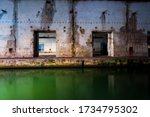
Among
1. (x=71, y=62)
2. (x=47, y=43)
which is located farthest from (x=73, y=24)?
(x=47, y=43)

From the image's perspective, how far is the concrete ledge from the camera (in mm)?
11539

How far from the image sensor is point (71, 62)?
38.3ft

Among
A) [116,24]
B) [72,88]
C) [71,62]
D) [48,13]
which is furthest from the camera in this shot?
[116,24]

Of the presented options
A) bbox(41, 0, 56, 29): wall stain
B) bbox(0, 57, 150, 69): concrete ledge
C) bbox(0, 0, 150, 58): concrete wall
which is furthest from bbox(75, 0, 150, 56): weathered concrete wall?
bbox(41, 0, 56, 29): wall stain

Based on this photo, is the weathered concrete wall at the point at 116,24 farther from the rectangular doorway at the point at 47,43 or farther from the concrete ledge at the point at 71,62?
the rectangular doorway at the point at 47,43

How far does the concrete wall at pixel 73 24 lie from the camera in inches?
496

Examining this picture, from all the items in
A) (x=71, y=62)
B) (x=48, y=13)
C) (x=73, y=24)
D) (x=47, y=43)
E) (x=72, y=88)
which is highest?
(x=48, y=13)

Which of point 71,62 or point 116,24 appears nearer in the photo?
point 71,62

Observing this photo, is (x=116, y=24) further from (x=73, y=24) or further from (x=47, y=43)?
(x=47, y=43)

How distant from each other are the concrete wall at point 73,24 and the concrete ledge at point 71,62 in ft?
3.61

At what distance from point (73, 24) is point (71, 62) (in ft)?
7.84

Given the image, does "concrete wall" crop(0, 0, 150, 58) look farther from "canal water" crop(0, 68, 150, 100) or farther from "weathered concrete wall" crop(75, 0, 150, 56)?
"canal water" crop(0, 68, 150, 100)

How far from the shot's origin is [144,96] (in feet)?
19.7

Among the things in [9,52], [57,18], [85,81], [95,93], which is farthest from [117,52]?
[95,93]
